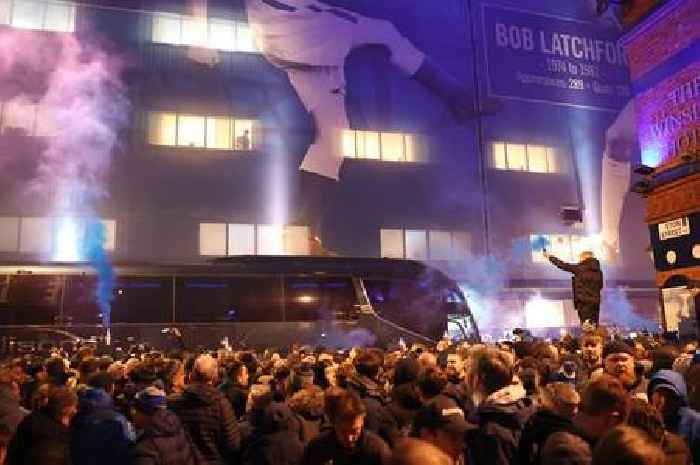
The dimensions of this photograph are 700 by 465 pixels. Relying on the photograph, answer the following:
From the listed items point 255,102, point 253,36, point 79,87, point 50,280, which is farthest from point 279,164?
point 50,280

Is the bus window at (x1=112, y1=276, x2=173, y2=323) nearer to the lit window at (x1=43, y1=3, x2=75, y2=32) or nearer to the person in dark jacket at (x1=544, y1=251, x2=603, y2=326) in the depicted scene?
the person in dark jacket at (x1=544, y1=251, x2=603, y2=326)

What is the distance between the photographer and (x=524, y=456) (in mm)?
3584

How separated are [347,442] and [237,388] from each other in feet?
8.89

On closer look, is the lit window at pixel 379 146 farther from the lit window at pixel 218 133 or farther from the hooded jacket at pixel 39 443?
the hooded jacket at pixel 39 443

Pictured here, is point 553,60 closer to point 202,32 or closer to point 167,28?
point 202,32

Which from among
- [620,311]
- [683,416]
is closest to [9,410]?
[683,416]

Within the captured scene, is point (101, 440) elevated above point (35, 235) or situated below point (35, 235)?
below

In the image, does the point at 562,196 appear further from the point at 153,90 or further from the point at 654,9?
the point at 153,90

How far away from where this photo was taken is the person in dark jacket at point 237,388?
19.4 ft

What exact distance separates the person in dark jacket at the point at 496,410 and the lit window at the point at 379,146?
22.9 metres

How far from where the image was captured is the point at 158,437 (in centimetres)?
413

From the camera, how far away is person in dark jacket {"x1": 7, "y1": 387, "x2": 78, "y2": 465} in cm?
436

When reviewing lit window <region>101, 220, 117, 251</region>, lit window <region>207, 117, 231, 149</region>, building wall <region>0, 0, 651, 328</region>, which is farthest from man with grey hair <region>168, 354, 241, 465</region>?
lit window <region>207, 117, 231, 149</region>

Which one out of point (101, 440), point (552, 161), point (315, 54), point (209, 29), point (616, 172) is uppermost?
point (209, 29)
